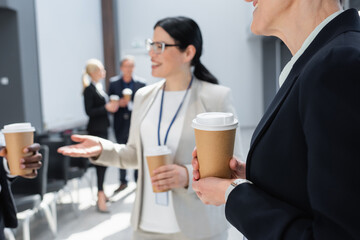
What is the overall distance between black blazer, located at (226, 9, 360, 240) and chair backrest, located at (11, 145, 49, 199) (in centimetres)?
278

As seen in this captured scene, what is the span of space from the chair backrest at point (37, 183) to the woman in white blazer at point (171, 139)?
1.68m

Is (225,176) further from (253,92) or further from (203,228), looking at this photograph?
(253,92)

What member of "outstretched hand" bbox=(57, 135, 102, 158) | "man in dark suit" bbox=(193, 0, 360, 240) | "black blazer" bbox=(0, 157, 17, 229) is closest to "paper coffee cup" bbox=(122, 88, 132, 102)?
"outstretched hand" bbox=(57, 135, 102, 158)

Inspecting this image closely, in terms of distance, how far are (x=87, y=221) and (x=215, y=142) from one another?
3438mm

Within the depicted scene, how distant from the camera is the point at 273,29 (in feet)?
2.92

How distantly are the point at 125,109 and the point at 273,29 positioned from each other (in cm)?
424

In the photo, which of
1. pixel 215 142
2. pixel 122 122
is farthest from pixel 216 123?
pixel 122 122

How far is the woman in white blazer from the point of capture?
1602mm

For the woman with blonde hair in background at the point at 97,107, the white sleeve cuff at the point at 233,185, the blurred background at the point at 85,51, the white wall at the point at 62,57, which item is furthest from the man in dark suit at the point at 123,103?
the white sleeve cuff at the point at 233,185

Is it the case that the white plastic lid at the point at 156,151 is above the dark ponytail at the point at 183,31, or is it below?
below

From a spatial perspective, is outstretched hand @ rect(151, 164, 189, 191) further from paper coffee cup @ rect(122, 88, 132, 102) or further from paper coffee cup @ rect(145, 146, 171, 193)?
paper coffee cup @ rect(122, 88, 132, 102)

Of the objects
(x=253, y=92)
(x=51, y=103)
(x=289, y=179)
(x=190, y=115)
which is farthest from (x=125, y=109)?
(x=253, y=92)

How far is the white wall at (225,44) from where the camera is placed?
442 inches

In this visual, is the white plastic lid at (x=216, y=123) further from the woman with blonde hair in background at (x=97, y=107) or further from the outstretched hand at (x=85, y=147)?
the woman with blonde hair in background at (x=97, y=107)
